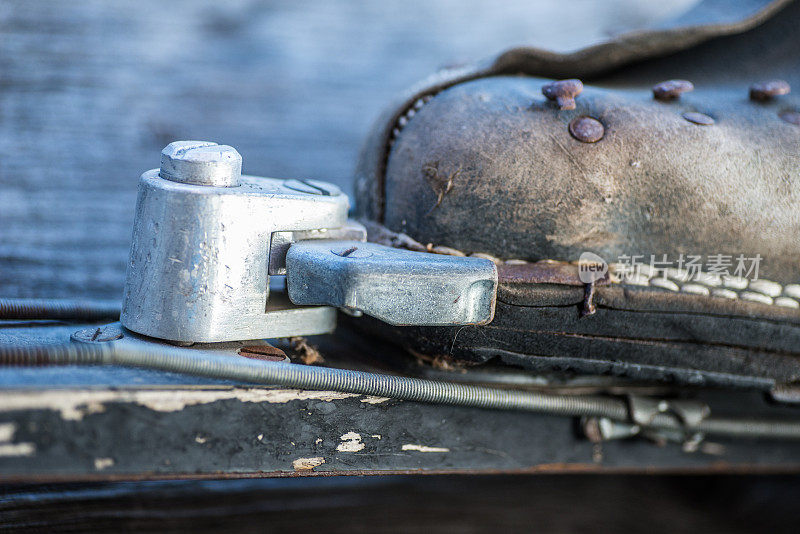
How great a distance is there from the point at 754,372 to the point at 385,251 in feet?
1.27

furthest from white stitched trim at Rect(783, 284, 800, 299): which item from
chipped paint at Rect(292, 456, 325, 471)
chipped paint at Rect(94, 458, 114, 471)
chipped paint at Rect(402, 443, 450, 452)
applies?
chipped paint at Rect(94, 458, 114, 471)

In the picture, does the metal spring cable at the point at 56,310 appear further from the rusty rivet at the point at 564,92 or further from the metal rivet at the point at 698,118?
the metal rivet at the point at 698,118

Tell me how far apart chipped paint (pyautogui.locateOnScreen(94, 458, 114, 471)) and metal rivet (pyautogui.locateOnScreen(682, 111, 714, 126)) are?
1.95ft

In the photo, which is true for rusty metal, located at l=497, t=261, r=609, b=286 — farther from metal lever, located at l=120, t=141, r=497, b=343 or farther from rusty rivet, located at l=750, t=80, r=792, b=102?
rusty rivet, located at l=750, t=80, r=792, b=102

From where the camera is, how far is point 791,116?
69 centimetres

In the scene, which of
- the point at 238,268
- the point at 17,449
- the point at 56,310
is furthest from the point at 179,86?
the point at 17,449

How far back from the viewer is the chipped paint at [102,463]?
509 mm

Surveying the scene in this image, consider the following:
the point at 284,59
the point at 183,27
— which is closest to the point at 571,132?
the point at 284,59

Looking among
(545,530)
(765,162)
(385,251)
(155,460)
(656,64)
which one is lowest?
(545,530)

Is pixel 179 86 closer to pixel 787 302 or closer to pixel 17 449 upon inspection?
pixel 17 449

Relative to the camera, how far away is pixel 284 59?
5.55 feet

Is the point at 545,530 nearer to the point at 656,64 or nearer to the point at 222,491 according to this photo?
the point at 222,491

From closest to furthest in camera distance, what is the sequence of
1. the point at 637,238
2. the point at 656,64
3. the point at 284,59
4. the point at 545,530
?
the point at 637,238 → the point at 656,64 → the point at 545,530 → the point at 284,59

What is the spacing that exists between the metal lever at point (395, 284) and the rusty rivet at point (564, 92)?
0.64 ft
